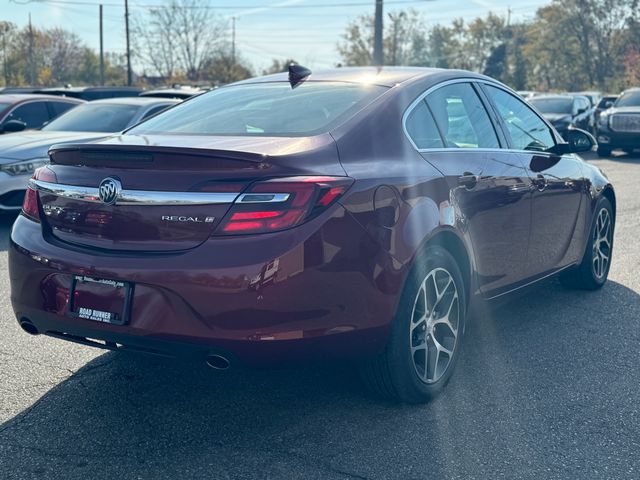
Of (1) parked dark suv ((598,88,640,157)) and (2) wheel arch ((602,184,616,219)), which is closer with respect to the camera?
(2) wheel arch ((602,184,616,219))

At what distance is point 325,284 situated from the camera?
3127 mm

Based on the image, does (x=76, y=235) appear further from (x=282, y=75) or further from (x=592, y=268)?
(x=592, y=268)

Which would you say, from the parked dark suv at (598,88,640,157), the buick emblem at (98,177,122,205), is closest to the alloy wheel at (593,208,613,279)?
the buick emblem at (98,177,122,205)

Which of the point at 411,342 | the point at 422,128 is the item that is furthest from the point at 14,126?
the point at 411,342

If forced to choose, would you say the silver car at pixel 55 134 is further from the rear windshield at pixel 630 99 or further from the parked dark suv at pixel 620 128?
the rear windshield at pixel 630 99

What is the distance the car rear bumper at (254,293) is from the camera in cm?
301

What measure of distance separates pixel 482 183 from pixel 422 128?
0.47 metres

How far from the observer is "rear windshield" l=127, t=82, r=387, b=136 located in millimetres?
3689

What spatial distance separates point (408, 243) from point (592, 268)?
2.92 m

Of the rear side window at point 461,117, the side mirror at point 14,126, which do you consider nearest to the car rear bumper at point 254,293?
the rear side window at point 461,117

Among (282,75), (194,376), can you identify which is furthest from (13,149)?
(194,376)

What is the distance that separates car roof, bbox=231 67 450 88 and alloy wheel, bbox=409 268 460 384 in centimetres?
104

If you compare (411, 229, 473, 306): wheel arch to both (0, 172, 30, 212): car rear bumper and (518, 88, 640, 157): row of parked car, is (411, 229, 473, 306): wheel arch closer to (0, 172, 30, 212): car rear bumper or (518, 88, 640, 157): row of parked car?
(0, 172, 30, 212): car rear bumper

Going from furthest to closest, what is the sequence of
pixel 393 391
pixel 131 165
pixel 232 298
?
pixel 393 391 < pixel 131 165 < pixel 232 298
